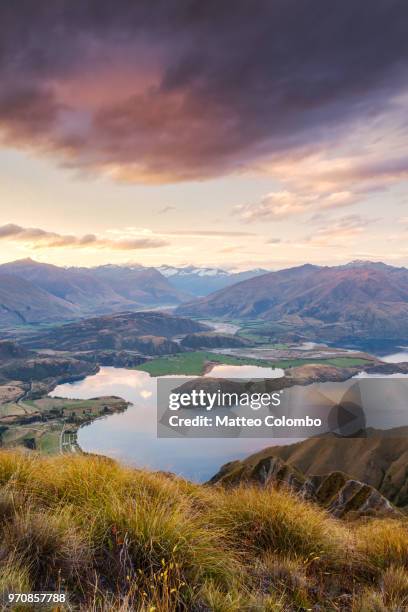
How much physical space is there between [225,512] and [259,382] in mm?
168095

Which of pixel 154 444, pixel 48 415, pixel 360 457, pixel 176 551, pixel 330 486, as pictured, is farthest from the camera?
pixel 48 415

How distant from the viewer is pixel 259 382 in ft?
560

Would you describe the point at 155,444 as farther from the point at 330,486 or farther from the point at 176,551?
the point at 176,551

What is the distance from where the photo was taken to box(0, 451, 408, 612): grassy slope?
4.68m

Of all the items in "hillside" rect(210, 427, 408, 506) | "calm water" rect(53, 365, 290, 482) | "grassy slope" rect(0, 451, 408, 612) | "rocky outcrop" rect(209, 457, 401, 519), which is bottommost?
"calm water" rect(53, 365, 290, 482)

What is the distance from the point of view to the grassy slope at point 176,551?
184 inches

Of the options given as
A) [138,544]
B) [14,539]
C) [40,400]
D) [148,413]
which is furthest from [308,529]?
[40,400]

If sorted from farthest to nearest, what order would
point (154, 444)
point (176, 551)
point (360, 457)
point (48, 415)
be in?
point (48, 415) → point (154, 444) → point (360, 457) → point (176, 551)

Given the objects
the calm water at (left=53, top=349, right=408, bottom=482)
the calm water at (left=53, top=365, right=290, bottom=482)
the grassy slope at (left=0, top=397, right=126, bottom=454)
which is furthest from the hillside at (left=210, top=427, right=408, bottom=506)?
the grassy slope at (left=0, top=397, right=126, bottom=454)

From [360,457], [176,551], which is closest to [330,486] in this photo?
[360,457]

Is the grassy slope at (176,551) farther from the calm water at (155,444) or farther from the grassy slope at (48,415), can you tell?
the grassy slope at (48,415)

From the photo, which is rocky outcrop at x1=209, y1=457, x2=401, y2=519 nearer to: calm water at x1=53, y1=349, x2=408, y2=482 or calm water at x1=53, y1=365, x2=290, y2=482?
calm water at x1=53, y1=349, x2=408, y2=482

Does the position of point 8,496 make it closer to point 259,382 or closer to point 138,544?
point 138,544

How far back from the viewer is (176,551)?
5.34 metres
